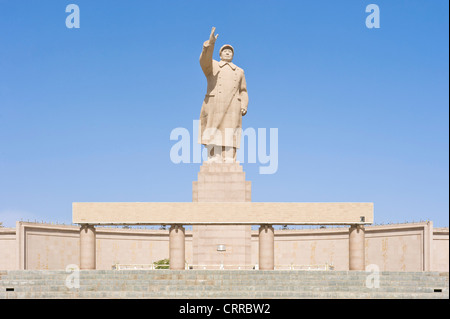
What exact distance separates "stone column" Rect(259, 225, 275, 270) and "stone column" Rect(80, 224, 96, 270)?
777 centimetres

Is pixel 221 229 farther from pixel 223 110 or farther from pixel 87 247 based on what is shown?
pixel 87 247

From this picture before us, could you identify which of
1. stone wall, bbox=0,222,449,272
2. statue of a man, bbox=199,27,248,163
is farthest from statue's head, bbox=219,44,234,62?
stone wall, bbox=0,222,449,272

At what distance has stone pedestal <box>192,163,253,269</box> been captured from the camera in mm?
34406

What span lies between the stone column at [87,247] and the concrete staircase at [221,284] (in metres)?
4.02

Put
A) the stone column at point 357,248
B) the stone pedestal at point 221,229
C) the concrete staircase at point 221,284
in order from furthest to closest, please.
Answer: the stone pedestal at point 221,229 < the stone column at point 357,248 < the concrete staircase at point 221,284

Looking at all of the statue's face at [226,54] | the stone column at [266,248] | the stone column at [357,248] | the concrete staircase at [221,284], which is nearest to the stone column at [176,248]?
the stone column at [266,248]

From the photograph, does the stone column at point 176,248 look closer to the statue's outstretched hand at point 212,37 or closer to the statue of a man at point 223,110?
the statue of a man at point 223,110

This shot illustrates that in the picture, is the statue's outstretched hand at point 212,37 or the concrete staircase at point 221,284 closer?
the concrete staircase at point 221,284

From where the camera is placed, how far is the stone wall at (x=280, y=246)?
143 feet

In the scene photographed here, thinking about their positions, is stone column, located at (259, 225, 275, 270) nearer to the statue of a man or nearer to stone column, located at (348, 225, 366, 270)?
stone column, located at (348, 225, 366, 270)

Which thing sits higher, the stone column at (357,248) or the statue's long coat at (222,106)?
the statue's long coat at (222,106)
